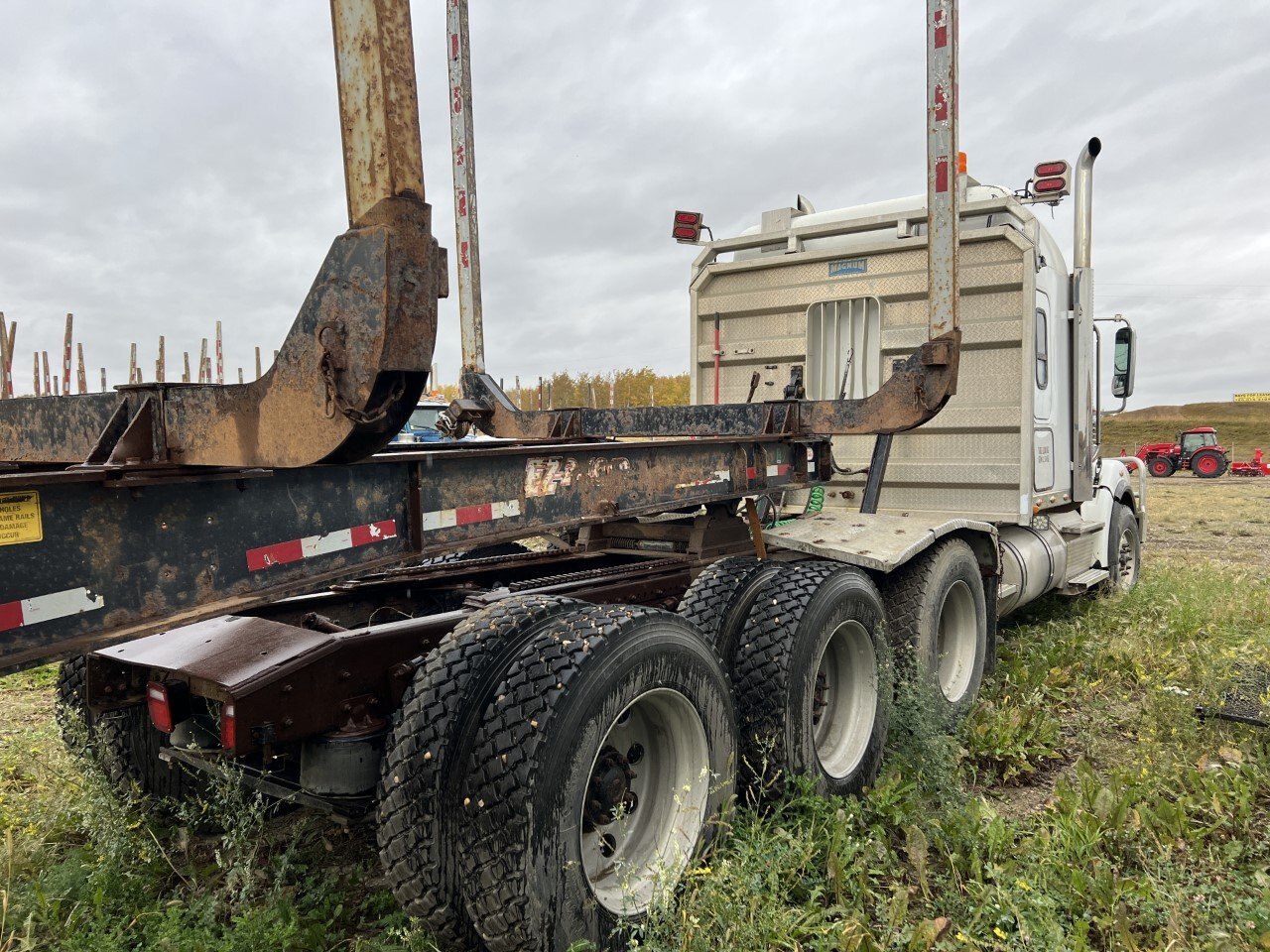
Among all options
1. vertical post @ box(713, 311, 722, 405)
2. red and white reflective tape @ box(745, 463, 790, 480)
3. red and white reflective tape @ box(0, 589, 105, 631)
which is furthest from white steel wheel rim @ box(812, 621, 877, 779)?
vertical post @ box(713, 311, 722, 405)

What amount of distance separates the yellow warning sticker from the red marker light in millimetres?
5319

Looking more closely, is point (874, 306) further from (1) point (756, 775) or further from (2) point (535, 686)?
(2) point (535, 686)

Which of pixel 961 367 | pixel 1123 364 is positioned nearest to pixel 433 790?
pixel 961 367

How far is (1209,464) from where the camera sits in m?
27.9

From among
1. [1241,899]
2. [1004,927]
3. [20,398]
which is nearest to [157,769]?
[20,398]

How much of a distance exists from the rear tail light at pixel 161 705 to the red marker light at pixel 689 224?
4.86 meters

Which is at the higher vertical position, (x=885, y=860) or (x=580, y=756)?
(x=580, y=756)

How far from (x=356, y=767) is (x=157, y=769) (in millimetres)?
1365

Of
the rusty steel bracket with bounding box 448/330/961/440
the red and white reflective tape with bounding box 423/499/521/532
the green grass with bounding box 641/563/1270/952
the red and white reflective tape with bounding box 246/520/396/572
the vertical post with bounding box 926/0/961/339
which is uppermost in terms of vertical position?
the vertical post with bounding box 926/0/961/339

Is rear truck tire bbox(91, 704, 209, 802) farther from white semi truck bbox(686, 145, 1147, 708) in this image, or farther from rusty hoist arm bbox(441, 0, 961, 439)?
white semi truck bbox(686, 145, 1147, 708)

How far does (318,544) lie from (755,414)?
247 cm

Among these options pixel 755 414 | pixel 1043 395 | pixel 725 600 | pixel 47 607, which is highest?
pixel 1043 395

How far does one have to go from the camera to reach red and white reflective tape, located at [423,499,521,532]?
2.37m

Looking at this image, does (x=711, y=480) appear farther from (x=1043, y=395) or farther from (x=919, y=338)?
(x=1043, y=395)
